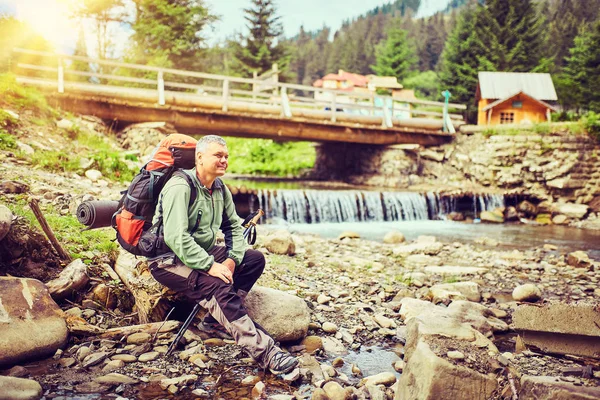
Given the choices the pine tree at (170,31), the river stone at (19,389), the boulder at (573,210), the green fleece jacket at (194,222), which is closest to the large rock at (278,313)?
the green fleece jacket at (194,222)

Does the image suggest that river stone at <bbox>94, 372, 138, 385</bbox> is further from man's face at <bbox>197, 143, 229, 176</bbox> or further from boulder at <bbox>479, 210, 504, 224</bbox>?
boulder at <bbox>479, 210, 504, 224</bbox>

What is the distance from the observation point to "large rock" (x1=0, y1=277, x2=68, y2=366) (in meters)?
3.37

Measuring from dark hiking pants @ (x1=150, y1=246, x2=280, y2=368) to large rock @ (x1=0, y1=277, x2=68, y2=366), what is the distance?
933 mm

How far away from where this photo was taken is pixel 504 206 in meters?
17.7

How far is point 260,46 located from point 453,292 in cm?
3126

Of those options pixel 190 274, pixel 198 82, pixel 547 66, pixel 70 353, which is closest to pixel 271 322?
pixel 190 274

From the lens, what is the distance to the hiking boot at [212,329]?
4211 mm

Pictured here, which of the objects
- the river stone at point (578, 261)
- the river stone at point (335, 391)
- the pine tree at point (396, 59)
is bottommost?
the river stone at point (578, 261)

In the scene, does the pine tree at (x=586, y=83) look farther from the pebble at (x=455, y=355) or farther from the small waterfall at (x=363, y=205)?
the pebble at (x=455, y=355)

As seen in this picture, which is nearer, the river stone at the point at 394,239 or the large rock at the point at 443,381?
the large rock at the point at 443,381

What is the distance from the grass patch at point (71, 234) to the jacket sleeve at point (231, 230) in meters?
1.72

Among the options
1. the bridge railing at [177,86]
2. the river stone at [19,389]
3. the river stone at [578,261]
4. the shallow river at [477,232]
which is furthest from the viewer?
the bridge railing at [177,86]

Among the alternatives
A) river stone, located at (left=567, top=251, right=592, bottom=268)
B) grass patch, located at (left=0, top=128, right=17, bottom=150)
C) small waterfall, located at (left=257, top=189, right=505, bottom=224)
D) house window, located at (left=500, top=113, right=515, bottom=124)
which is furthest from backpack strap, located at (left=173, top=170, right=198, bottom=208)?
house window, located at (left=500, top=113, right=515, bottom=124)

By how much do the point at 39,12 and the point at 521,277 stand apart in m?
21.9
